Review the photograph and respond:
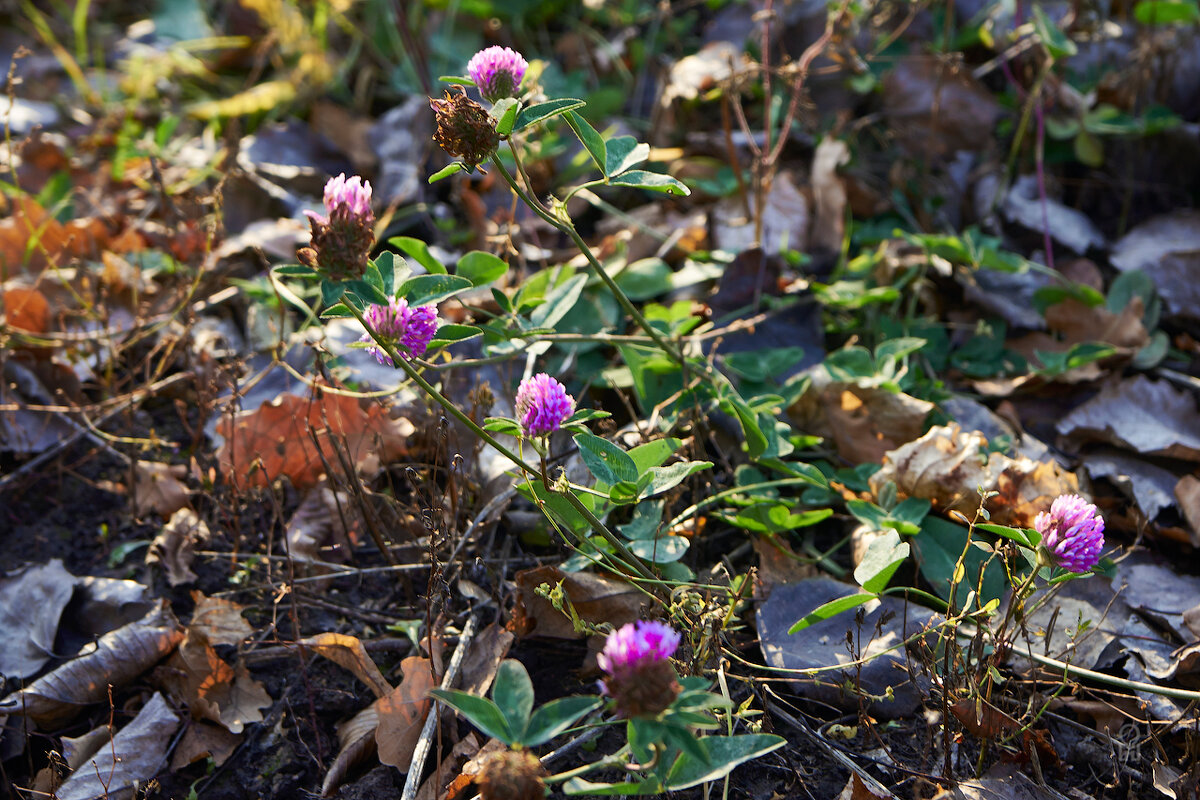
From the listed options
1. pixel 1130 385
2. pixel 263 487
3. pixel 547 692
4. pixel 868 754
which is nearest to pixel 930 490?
pixel 868 754

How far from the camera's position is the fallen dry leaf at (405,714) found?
147 centimetres

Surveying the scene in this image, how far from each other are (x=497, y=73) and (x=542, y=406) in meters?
0.58

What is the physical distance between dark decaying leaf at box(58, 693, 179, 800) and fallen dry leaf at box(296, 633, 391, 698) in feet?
0.91

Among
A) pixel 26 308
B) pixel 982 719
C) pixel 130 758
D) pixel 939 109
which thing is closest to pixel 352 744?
pixel 130 758

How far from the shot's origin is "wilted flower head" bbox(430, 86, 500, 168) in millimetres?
1347

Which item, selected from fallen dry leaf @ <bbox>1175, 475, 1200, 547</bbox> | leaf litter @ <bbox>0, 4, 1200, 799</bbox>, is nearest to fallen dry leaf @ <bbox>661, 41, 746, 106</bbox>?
leaf litter @ <bbox>0, 4, 1200, 799</bbox>

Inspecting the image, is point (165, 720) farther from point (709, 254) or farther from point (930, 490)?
point (709, 254)

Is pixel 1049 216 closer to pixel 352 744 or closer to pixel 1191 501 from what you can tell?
pixel 1191 501

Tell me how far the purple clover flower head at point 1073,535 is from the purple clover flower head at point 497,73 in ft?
3.52

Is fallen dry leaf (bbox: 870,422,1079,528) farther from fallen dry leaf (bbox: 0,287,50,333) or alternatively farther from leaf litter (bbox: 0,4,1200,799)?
fallen dry leaf (bbox: 0,287,50,333)

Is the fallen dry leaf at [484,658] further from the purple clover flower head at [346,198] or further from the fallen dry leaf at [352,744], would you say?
the purple clover flower head at [346,198]

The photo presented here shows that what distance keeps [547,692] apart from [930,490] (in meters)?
0.84

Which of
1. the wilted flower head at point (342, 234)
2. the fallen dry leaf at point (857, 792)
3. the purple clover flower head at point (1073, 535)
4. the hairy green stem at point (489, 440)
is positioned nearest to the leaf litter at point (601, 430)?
the fallen dry leaf at point (857, 792)

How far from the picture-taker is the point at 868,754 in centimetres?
146
